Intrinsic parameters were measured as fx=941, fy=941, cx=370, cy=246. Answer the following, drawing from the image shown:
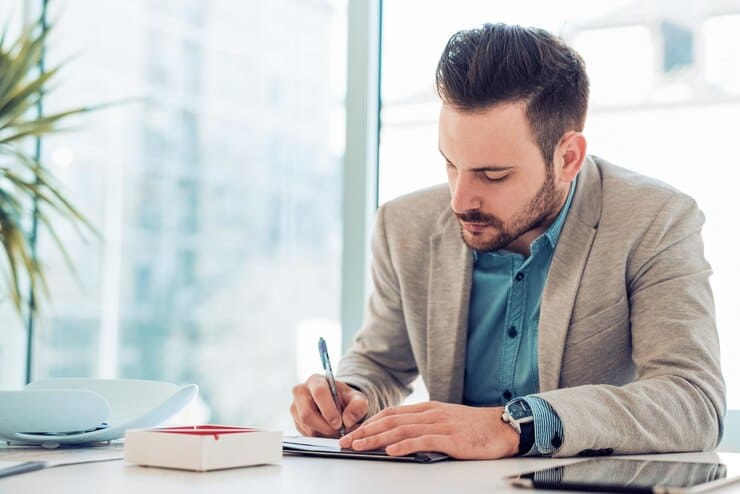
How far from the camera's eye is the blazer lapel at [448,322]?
2201 millimetres

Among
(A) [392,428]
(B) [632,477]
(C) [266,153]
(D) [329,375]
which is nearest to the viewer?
(B) [632,477]

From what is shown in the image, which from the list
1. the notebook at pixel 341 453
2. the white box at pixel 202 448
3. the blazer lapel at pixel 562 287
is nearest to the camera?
the white box at pixel 202 448

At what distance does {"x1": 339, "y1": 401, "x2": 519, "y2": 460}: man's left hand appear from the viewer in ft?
4.51

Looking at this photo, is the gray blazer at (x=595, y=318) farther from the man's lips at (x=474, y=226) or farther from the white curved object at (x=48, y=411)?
the white curved object at (x=48, y=411)

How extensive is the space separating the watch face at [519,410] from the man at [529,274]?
0.19m

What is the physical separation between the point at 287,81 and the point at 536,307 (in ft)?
5.05

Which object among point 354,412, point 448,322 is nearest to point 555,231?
point 448,322

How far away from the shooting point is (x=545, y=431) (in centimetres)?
147

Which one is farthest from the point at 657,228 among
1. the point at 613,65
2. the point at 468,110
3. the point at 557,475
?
the point at 557,475

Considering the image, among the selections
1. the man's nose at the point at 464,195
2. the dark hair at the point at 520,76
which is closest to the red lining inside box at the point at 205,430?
the man's nose at the point at 464,195

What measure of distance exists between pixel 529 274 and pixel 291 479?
1204mm

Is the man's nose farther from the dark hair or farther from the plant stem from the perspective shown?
the plant stem

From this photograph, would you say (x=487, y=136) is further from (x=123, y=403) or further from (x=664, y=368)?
(x=123, y=403)

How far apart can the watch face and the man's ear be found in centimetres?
81
